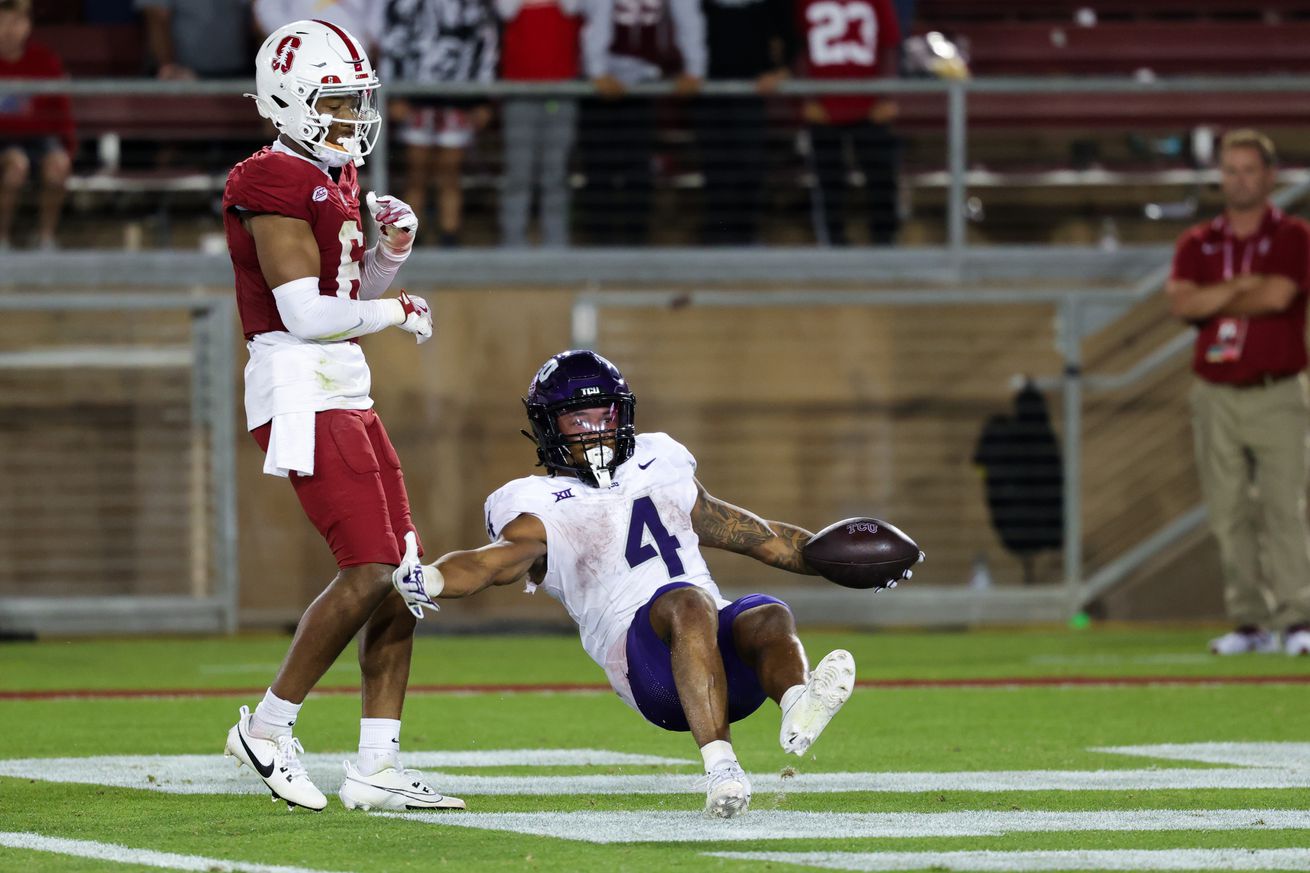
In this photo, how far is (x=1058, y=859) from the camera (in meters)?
4.09

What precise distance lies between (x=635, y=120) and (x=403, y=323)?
6901 millimetres

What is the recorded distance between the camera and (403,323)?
5.16 metres

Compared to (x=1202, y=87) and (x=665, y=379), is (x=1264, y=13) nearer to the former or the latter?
(x=1202, y=87)

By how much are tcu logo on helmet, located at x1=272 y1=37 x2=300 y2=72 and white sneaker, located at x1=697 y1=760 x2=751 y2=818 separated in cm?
201

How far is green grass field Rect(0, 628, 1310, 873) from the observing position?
168 inches

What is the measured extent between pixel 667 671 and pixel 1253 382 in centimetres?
523

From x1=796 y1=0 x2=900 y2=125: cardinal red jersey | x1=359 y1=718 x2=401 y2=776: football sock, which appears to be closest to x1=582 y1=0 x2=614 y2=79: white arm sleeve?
x1=796 y1=0 x2=900 y2=125: cardinal red jersey

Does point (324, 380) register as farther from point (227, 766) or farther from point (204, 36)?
point (204, 36)

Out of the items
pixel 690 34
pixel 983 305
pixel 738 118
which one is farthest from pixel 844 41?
pixel 983 305

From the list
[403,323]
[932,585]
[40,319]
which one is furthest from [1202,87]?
[403,323]

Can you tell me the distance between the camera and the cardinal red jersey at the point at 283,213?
5148 millimetres

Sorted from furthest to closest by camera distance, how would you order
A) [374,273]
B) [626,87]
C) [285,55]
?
[626,87] → [374,273] → [285,55]

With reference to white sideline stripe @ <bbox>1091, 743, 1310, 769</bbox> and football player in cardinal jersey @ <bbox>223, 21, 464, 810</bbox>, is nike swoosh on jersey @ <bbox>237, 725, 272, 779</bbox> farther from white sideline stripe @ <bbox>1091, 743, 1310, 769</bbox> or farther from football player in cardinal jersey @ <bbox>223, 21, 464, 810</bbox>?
white sideline stripe @ <bbox>1091, 743, 1310, 769</bbox>

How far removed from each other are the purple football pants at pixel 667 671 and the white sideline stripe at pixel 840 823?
0.94 ft
